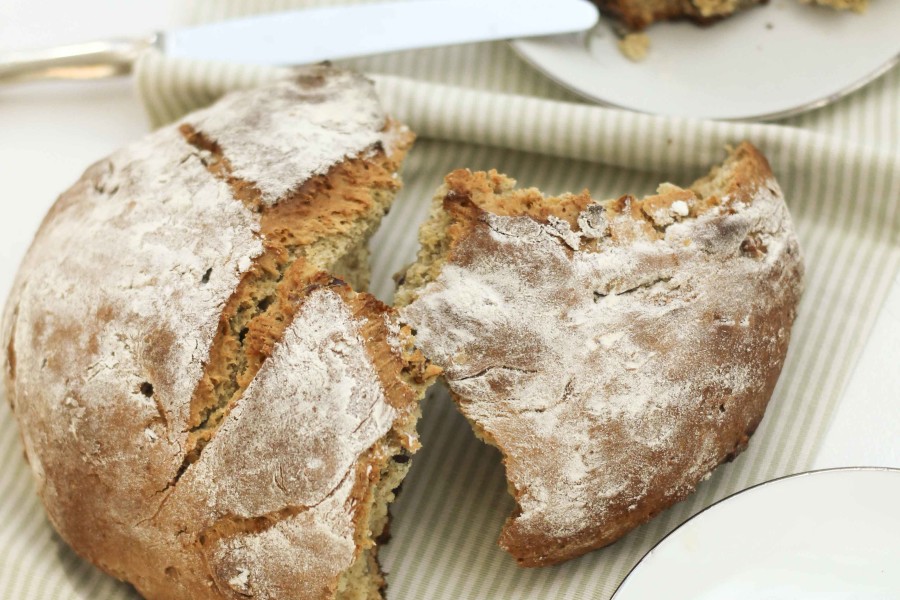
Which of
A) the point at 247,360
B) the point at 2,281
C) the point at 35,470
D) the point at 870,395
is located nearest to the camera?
the point at 247,360

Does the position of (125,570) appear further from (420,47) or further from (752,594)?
(420,47)

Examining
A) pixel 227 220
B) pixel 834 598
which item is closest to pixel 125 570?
pixel 227 220

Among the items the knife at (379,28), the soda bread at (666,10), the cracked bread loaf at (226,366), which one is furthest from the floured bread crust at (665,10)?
the cracked bread loaf at (226,366)

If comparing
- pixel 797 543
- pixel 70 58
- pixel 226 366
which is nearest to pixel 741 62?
pixel 797 543

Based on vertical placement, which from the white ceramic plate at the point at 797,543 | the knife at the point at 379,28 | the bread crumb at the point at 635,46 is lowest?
the white ceramic plate at the point at 797,543

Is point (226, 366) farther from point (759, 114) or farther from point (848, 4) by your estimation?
point (848, 4)

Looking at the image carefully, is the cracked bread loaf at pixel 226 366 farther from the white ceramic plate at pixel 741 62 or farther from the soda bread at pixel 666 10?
the soda bread at pixel 666 10
